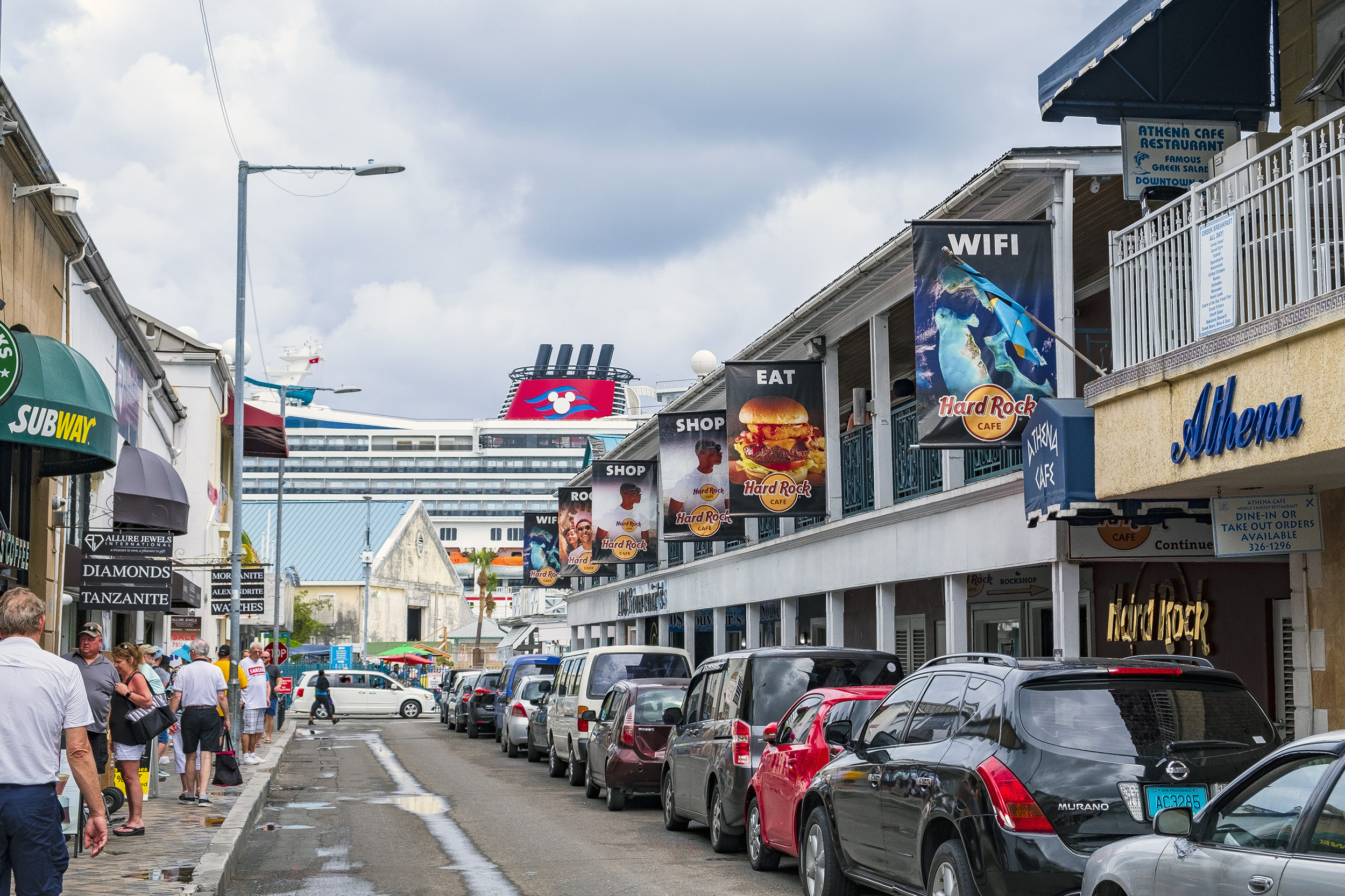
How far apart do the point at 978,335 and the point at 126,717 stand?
8680 mm

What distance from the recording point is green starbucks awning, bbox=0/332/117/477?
14109 millimetres

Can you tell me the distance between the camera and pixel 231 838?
13109mm

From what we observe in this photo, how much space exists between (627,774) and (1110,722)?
1051cm

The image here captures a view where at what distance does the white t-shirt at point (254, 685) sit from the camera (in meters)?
24.0

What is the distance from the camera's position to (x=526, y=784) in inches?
888

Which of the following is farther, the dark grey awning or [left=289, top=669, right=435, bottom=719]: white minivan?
[left=289, top=669, right=435, bottom=719]: white minivan

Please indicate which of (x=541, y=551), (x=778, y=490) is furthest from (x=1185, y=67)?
(x=541, y=551)

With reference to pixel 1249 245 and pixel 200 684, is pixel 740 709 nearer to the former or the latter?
pixel 1249 245

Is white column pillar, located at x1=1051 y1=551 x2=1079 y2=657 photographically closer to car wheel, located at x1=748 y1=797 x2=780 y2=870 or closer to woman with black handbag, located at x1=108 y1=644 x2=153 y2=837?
car wheel, located at x1=748 y1=797 x2=780 y2=870

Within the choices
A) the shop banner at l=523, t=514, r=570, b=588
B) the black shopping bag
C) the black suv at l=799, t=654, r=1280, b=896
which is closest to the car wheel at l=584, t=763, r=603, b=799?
the black shopping bag

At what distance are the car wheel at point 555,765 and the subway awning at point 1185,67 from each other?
45.8 ft

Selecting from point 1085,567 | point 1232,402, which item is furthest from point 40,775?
point 1085,567

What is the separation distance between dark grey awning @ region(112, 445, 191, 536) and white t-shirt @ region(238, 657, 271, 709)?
2712mm

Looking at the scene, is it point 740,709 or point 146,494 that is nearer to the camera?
point 740,709
